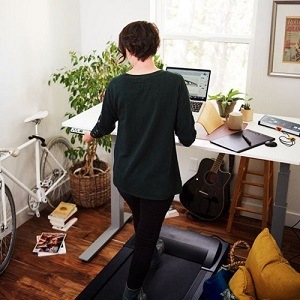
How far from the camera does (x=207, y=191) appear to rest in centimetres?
319

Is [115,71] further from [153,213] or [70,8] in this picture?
[153,213]

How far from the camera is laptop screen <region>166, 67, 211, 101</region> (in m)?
2.91

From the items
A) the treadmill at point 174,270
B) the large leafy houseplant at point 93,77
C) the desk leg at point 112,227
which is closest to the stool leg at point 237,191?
the treadmill at point 174,270

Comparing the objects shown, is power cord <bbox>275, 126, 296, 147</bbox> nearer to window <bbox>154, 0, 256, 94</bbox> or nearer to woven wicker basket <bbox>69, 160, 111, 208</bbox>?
window <bbox>154, 0, 256, 94</bbox>

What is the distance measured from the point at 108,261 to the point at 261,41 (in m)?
1.74

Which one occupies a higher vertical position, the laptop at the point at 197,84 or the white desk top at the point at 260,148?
the laptop at the point at 197,84

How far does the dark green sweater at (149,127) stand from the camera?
5.97ft

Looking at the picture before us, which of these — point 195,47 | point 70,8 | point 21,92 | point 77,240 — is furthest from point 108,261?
point 70,8

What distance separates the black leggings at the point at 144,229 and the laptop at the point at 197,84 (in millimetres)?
1020

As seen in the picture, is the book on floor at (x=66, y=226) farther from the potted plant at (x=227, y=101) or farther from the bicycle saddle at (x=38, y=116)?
the potted plant at (x=227, y=101)

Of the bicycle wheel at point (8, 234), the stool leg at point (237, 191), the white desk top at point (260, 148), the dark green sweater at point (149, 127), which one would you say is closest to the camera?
the dark green sweater at point (149, 127)

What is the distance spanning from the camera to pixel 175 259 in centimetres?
264

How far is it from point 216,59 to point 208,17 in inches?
12.0

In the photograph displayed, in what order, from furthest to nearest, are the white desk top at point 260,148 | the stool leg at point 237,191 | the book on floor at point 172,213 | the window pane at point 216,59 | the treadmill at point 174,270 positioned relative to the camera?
the book on floor at point 172,213, the window pane at point 216,59, the stool leg at point 237,191, the treadmill at point 174,270, the white desk top at point 260,148
